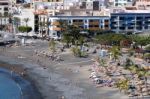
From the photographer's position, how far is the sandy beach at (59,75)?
53.4 meters

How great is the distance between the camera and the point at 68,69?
231 ft

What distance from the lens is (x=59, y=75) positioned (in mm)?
66000

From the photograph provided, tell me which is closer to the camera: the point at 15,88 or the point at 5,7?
the point at 15,88

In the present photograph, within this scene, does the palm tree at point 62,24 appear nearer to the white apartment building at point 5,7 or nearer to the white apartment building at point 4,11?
the white apartment building at point 4,11

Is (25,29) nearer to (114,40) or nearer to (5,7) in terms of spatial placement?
(5,7)

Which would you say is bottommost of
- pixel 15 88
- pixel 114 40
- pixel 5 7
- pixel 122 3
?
pixel 15 88

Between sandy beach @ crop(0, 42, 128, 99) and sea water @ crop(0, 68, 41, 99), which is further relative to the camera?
sea water @ crop(0, 68, 41, 99)

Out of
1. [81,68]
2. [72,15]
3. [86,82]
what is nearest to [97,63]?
[81,68]

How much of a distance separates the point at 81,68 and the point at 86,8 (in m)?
49.5

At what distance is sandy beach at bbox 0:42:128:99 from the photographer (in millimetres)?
53375

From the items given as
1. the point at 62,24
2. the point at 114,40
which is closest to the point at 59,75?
the point at 114,40

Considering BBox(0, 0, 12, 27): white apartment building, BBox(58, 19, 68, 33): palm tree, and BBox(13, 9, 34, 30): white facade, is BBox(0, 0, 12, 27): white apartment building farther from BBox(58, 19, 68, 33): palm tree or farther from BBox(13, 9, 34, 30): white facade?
BBox(58, 19, 68, 33): palm tree

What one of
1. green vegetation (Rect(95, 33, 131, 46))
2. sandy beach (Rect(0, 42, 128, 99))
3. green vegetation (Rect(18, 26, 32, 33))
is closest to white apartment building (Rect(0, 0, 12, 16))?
green vegetation (Rect(18, 26, 32, 33))

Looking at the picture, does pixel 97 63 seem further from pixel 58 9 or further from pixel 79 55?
pixel 58 9
